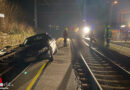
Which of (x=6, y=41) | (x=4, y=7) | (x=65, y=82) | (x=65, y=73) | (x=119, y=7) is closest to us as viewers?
(x=65, y=82)

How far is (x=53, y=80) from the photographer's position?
13.6 ft

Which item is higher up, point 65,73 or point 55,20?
point 55,20

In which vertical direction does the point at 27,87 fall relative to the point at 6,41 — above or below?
below

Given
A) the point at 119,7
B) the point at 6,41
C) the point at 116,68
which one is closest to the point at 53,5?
the point at 6,41

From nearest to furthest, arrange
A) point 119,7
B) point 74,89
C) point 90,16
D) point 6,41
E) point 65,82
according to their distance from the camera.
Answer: point 74,89 → point 65,82 → point 6,41 → point 119,7 → point 90,16

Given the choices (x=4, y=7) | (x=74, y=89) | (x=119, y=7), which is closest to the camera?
(x=74, y=89)

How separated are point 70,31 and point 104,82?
33723 millimetres

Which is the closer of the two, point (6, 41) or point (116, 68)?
point (116, 68)

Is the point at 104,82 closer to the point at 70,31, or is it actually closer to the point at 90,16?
the point at 70,31

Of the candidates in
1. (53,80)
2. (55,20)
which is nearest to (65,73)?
(53,80)

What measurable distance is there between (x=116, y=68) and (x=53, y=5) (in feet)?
71.7

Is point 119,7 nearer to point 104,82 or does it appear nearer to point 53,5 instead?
point 53,5

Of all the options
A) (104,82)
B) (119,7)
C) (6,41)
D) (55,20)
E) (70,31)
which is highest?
(119,7)

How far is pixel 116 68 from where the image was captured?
18.0 ft
